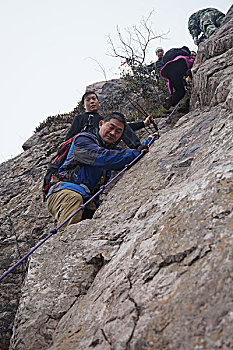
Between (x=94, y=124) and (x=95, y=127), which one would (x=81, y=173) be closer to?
(x=95, y=127)

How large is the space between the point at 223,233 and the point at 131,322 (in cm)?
75

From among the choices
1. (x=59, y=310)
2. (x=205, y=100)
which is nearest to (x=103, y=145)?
(x=205, y=100)

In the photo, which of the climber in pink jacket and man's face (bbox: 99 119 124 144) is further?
the climber in pink jacket

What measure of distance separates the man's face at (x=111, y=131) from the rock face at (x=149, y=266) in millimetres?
804

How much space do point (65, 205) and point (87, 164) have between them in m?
0.76

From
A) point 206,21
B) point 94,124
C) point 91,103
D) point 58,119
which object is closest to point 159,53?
point 206,21

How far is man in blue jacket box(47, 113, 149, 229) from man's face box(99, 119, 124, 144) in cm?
28

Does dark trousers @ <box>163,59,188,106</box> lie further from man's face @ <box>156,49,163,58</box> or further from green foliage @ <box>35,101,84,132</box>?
green foliage @ <box>35,101,84,132</box>

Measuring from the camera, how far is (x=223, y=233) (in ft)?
5.19

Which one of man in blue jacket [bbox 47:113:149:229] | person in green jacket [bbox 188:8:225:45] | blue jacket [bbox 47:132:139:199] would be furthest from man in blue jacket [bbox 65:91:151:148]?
person in green jacket [bbox 188:8:225:45]

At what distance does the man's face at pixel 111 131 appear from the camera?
4.98 metres

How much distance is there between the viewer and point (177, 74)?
284 inches

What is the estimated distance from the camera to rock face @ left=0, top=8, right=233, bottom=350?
136 centimetres

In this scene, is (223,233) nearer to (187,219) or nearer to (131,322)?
(187,219)
